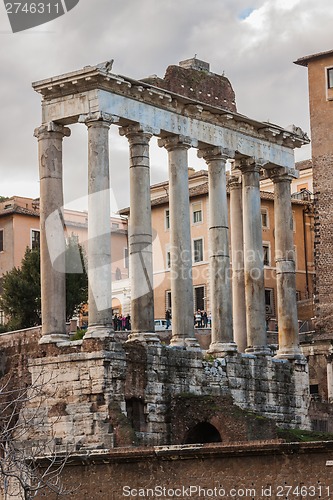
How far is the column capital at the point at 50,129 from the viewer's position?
33.5m

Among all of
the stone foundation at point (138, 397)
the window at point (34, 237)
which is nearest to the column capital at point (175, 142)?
the stone foundation at point (138, 397)

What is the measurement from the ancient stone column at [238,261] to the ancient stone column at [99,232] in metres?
7.93

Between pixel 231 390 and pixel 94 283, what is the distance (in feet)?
18.6

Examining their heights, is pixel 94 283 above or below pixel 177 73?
below

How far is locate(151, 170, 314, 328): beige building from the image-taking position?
184 ft

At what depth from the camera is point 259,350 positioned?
37.8 meters

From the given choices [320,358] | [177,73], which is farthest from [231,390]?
[320,358]

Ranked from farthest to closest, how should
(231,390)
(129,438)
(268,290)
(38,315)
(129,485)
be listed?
(268,290) → (38,315) → (231,390) → (129,438) → (129,485)

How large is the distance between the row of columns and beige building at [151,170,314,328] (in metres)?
14.7

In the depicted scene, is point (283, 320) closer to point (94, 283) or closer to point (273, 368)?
point (273, 368)

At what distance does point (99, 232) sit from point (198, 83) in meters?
6.73

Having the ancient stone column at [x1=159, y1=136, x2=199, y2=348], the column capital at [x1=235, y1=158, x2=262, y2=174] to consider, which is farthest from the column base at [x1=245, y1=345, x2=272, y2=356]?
the column capital at [x1=235, y1=158, x2=262, y2=174]

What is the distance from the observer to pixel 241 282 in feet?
133

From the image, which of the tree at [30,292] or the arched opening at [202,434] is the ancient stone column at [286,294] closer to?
the arched opening at [202,434]
